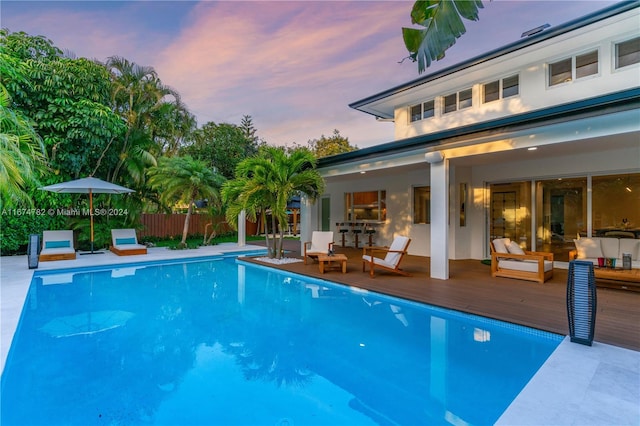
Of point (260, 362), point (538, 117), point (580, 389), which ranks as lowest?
point (260, 362)

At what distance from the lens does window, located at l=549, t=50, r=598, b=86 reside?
927 cm

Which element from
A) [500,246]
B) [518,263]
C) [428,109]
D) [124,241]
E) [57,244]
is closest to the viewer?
[518,263]

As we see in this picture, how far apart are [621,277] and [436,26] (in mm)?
6692

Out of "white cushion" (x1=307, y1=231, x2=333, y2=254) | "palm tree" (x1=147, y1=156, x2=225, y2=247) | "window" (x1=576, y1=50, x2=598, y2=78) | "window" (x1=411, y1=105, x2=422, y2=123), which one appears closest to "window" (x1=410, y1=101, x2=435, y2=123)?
"window" (x1=411, y1=105, x2=422, y2=123)

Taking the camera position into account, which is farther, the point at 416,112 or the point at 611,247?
the point at 416,112

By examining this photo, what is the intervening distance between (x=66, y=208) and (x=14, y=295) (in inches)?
338

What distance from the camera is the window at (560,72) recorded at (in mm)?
9719

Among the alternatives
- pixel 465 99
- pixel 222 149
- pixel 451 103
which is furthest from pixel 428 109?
pixel 222 149

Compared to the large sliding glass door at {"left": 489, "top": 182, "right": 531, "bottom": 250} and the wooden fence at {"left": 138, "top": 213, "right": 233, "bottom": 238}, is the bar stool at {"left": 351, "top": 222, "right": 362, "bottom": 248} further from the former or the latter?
the wooden fence at {"left": 138, "top": 213, "right": 233, "bottom": 238}

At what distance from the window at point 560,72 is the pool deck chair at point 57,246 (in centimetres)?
1748

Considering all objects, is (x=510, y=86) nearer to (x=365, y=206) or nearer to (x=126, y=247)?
(x=365, y=206)

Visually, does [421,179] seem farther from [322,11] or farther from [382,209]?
[322,11]

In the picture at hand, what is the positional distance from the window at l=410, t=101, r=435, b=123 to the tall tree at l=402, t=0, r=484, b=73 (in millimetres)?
9866

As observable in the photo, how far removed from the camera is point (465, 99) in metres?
11.8
